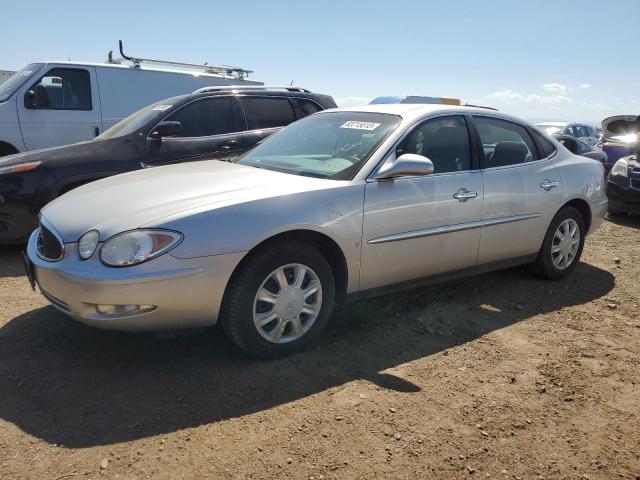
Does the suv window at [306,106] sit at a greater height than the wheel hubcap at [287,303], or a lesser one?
greater

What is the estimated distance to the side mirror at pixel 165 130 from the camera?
5.53 metres

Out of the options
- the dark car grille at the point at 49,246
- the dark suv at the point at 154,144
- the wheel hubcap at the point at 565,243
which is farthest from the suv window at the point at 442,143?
the dark car grille at the point at 49,246

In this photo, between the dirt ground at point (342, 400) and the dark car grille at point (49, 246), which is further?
the dark car grille at point (49, 246)

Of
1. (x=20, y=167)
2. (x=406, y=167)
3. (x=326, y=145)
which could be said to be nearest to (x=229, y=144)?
(x=20, y=167)

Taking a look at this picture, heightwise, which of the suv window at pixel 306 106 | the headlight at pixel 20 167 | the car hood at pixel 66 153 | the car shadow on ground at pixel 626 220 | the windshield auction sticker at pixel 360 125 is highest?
the suv window at pixel 306 106

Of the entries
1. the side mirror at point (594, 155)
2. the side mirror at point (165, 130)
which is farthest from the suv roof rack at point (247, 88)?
the side mirror at point (594, 155)

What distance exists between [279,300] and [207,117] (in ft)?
11.8

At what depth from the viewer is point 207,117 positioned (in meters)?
6.12

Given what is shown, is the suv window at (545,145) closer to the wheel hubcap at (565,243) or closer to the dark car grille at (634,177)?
the wheel hubcap at (565,243)

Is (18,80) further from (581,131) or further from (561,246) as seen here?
(581,131)

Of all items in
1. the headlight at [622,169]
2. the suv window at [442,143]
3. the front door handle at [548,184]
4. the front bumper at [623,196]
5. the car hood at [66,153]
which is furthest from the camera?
the headlight at [622,169]

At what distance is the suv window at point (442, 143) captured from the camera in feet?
12.6

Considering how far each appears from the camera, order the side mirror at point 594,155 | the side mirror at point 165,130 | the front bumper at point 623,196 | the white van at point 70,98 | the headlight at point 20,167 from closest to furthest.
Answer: the headlight at point 20,167
the side mirror at point 165,130
the white van at point 70,98
the front bumper at point 623,196
the side mirror at point 594,155

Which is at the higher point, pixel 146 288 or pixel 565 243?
pixel 146 288
